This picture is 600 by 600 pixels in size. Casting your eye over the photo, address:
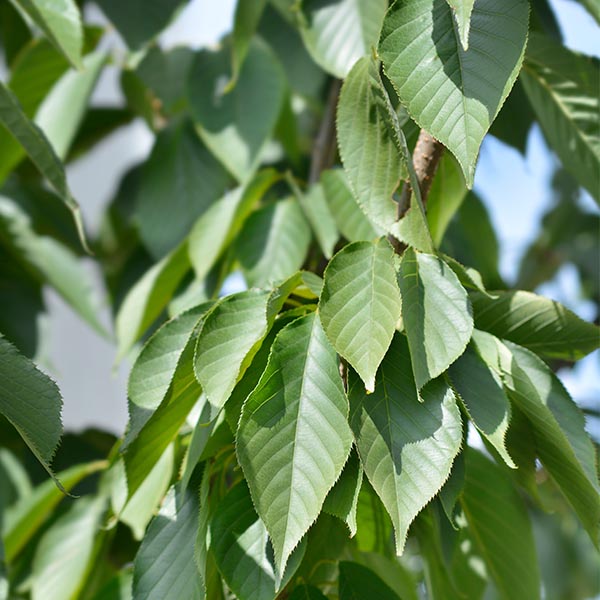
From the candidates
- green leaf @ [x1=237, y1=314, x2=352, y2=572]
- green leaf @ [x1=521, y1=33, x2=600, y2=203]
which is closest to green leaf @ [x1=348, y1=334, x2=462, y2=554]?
green leaf @ [x1=237, y1=314, x2=352, y2=572]

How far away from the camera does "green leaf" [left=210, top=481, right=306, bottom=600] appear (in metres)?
0.37

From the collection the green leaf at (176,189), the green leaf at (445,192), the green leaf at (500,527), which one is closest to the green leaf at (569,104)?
the green leaf at (445,192)

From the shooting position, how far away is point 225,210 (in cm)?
64

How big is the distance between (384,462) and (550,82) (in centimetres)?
30

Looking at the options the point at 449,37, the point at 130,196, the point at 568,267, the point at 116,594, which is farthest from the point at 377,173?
the point at 568,267

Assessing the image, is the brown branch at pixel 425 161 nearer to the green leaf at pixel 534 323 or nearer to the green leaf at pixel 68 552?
the green leaf at pixel 534 323

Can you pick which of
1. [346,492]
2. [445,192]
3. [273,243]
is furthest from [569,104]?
[346,492]

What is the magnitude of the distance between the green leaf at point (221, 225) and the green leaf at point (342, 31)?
0.10 metres

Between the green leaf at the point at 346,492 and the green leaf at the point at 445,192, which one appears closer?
the green leaf at the point at 346,492

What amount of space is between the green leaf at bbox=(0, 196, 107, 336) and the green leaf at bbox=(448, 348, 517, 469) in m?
0.45

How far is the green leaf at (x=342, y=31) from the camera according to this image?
58 centimetres

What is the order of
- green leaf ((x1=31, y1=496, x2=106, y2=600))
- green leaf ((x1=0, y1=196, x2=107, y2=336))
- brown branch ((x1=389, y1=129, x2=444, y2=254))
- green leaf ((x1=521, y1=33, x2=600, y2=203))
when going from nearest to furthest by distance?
brown branch ((x1=389, y1=129, x2=444, y2=254))
green leaf ((x1=521, y1=33, x2=600, y2=203))
green leaf ((x1=31, y1=496, x2=106, y2=600))
green leaf ((x1=0, y1=196, x2=107, y2=336))

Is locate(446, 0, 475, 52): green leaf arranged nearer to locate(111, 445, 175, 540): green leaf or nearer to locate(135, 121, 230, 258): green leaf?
locate(111, 445, 175, 540): green leaf

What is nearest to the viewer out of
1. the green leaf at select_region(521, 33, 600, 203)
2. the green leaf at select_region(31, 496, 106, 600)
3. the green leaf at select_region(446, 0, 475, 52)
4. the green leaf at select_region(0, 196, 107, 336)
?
the green leaf at select_region(446, 0, 475, 52)
